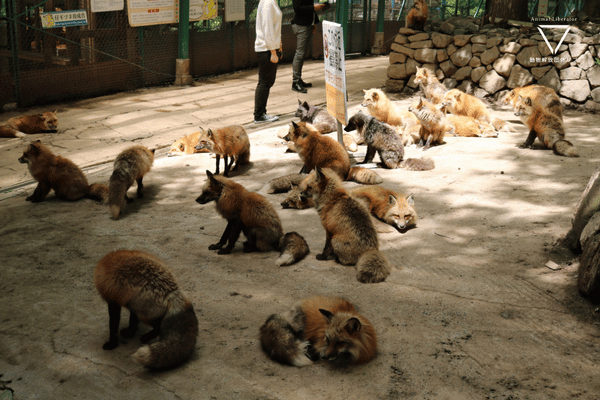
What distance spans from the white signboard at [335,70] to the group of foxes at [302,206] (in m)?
0.55

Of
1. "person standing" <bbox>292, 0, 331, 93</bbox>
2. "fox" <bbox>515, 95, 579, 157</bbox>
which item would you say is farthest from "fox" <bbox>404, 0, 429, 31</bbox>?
"fox" <bbox>515, 95, 579, 157</bbox>

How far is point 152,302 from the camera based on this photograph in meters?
3.57

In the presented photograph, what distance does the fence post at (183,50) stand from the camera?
44.2 feet

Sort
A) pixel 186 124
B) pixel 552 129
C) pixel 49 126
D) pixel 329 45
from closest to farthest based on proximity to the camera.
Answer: pixel 329 45, pixel 552 129, pixel 49 126, pixel 186 124

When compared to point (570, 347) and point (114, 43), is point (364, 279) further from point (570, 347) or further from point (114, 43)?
point (114, 43)

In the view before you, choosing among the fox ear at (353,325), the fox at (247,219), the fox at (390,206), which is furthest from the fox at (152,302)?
the fox at (390,206)

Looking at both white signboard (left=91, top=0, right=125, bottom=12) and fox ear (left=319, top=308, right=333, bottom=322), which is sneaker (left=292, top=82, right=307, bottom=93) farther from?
fox ear (left=319, top=308, right=333, bottom=322)

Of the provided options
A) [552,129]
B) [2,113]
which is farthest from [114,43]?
[552,129]

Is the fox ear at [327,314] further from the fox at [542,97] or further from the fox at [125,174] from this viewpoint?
the fox at [542,97]

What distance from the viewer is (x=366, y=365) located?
3.53m

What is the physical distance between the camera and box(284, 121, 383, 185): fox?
7.11 meters

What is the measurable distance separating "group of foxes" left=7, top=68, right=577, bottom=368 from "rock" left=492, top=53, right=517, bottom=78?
1391mm

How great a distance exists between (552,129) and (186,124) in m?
6.88

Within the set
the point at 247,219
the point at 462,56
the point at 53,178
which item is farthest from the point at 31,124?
the point at 462,56
